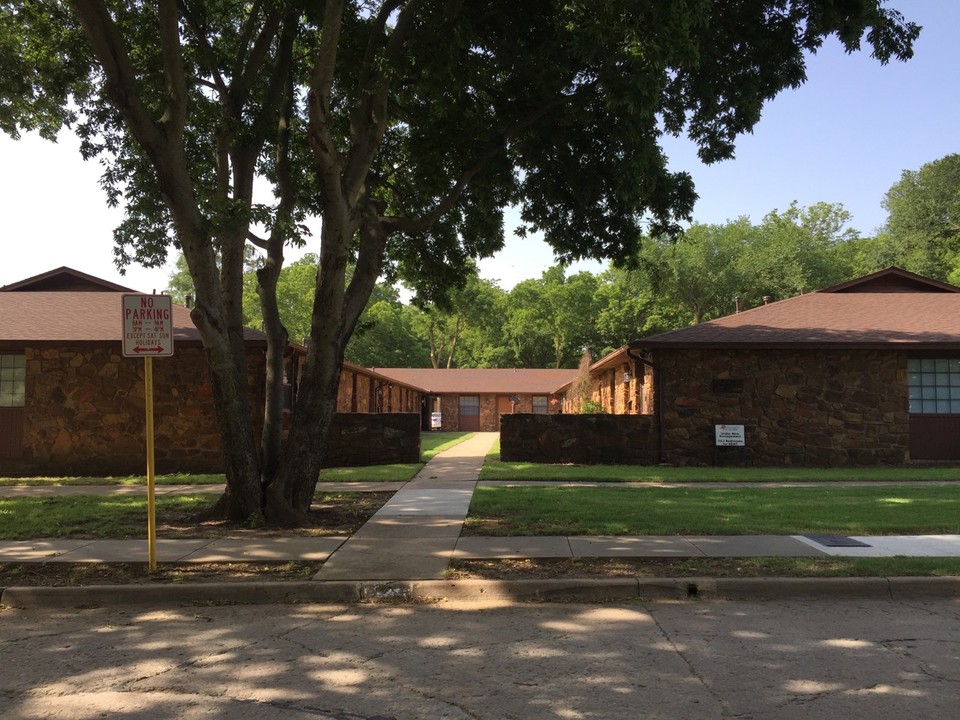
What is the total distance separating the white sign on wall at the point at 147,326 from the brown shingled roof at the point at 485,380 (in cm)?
3832

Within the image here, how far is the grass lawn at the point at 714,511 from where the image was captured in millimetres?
9117

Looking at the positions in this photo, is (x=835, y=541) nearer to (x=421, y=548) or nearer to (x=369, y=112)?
(x=421, y=548)

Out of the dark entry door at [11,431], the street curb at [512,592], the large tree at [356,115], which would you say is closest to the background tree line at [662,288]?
the dark entry door at [11,431]

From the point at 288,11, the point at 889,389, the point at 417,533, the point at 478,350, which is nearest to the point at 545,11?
the point at 288,11

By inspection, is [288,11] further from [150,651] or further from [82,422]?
[82,422]

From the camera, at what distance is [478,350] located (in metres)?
69.1

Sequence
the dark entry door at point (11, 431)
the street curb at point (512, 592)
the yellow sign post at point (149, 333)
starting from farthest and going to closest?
the dark entry door at point (11, 431)
the yellow sign post at point (149, 333)
the street curb at point (512, 592)

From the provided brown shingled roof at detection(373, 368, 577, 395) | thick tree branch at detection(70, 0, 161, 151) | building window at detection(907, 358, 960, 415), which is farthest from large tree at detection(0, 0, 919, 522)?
brown shingled roof at detection(373, 368, 577, 395)

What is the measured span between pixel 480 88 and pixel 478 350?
57699mm

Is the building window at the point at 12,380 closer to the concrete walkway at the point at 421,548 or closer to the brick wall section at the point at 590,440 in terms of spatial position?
the concrete walkway at the point at 421,548

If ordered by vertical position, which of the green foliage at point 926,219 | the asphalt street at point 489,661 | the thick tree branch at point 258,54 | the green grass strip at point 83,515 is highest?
the green foliage at point 926,219

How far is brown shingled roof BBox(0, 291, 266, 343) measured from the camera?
16359mm

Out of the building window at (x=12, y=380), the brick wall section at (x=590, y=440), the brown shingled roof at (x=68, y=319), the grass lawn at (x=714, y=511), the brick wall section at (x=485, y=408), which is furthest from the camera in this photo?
the brick wall section at (x=485, y=408)

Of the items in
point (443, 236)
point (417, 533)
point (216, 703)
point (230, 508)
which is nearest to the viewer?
point (216, 703)
